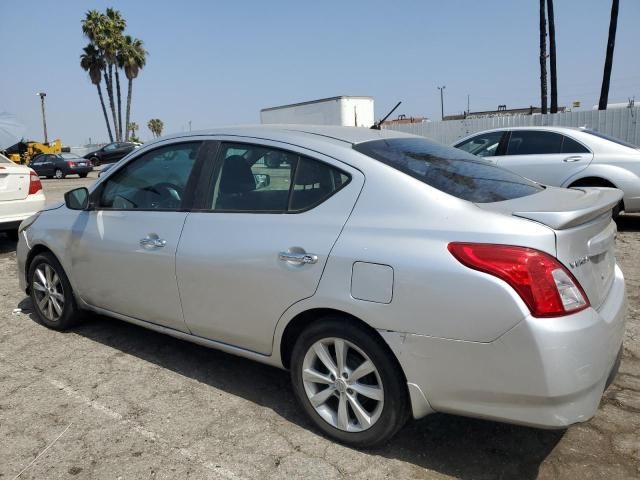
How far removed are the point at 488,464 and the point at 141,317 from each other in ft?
7.62

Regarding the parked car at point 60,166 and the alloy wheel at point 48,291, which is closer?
the alloy wheel at point 48,291

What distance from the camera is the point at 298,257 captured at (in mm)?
2660

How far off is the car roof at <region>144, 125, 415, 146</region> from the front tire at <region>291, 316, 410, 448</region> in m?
1.01

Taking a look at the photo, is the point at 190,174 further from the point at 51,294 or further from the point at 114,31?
the point at 114,31

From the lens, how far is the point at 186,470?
2553 mm

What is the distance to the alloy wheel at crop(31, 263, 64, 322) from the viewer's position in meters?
4.27

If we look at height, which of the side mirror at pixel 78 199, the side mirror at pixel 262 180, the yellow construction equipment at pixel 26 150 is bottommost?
the side mirror at pixel 78 199

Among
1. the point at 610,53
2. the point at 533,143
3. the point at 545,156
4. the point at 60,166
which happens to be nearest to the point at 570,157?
the point at 545,156

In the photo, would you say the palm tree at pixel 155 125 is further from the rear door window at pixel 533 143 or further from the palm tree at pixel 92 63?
the rear door window at pixel 533 143

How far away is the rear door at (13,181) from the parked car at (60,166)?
19.1 meters

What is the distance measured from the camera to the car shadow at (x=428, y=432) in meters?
2.55

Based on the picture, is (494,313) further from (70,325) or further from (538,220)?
(70,325)

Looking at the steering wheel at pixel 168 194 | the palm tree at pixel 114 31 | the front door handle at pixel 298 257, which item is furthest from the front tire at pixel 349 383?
the palm tree at pixel 114 31

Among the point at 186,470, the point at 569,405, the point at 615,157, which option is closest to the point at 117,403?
the point at 186,470
